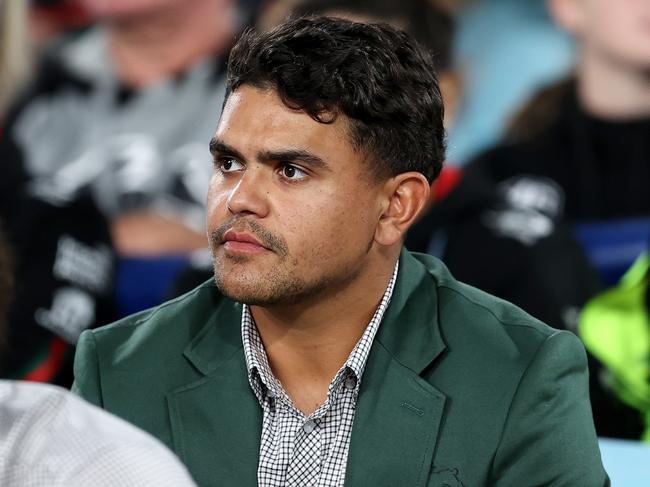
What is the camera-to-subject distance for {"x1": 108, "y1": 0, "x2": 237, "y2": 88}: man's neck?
3.48m

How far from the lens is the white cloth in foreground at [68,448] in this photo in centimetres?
80

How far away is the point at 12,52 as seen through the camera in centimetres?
363

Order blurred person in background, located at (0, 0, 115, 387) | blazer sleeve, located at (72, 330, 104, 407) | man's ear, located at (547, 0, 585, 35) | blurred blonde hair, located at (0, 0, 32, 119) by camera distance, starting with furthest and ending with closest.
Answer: blurred blonde hair, located at (0, 0, 32, 119) → man's ear, located at (547, 0, 585, 35) → blurred person in background, located at (0, 0, 115, 387) → blazer sleeve, located at (72, 330, 104, 407)

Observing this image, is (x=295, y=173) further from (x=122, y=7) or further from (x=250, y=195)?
(x=122, y=7)

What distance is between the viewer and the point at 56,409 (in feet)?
2.76

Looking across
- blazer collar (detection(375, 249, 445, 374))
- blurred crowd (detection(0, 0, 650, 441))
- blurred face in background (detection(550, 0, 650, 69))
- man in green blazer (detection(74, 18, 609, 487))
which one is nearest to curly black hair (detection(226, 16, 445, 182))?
man in green blazer (detection(74, 18, 609, 487))

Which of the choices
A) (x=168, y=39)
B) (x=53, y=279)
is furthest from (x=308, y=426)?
(x=168, y=39)

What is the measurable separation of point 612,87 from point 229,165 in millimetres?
1928

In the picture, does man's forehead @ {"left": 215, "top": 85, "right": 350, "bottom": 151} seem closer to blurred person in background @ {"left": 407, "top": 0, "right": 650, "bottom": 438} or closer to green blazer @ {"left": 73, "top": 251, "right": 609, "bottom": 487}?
green blazer @ {"left": 73, "top": 251, "right": 609, "bottom": 487}

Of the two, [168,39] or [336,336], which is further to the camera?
[168,39]

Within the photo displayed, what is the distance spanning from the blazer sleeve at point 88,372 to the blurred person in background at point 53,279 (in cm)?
104

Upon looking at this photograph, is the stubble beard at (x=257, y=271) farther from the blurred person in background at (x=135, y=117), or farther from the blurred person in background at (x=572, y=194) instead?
the blurred person in background at (x=135, y=117)

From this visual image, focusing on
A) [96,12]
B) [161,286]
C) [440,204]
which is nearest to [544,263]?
[440,204]

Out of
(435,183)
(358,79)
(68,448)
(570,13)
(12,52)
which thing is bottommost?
(68,448)
